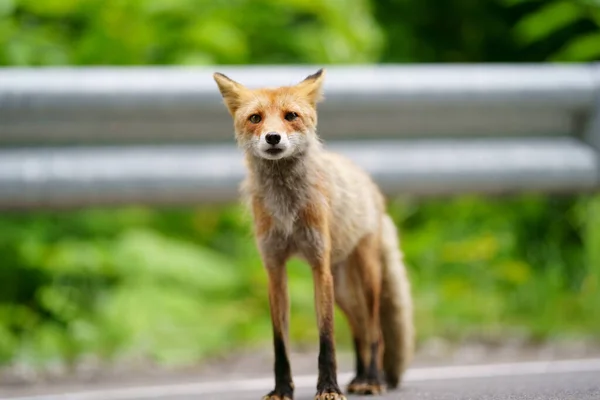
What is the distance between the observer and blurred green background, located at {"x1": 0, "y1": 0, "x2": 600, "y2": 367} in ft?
21.4

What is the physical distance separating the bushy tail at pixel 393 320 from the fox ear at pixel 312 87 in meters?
1.06

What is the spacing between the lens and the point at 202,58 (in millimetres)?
7629

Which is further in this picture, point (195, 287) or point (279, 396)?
point (195, 287)

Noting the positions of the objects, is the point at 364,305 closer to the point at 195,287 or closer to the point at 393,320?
the point at 393,320

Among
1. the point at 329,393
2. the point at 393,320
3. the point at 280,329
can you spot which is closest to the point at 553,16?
the point at 393,320

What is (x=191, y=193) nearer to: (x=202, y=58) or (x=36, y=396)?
(x=36, y=396)

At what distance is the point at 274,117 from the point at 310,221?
50 centimetres

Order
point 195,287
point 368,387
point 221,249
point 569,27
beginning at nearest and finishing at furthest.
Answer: point 368,387, point 195,287, point 221,249, point 569,27

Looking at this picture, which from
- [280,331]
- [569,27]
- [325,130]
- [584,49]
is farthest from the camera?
[569,27]

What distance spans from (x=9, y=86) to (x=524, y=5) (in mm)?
5798

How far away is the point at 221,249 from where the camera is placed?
307 inches

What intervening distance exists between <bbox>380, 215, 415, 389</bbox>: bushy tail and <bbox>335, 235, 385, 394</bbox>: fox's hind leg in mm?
109

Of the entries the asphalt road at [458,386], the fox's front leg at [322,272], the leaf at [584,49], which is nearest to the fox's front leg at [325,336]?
the fox's front leg at [322,272]

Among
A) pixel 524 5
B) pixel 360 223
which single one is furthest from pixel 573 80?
pixel 524 5
